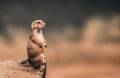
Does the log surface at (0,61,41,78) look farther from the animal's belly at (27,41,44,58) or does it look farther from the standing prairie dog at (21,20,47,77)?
the animal's belly at (27,41,44,58)

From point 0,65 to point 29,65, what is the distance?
3.29 ft

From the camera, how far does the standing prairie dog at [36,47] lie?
22.9 m

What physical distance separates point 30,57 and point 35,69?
1.47 ft

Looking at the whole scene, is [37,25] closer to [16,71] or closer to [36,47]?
[36,47]

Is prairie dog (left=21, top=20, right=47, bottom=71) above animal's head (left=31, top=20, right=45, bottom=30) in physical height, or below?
below

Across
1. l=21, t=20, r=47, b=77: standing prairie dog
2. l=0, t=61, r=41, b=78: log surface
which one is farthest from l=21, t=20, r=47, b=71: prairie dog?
l=0, t=61, r=41, b=78: log surface

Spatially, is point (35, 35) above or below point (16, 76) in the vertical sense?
above

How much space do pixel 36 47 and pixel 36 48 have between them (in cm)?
4

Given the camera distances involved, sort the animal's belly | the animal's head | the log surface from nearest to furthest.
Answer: the log surface, the animal's belly, the animal's head

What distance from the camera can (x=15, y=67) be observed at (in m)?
23.1

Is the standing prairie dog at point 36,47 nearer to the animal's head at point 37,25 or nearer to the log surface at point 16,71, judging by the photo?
the animal's head at point 37,25

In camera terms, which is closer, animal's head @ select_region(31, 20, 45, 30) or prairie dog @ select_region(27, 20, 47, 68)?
prairie dog @ select_region(27, 20, 47, 68)

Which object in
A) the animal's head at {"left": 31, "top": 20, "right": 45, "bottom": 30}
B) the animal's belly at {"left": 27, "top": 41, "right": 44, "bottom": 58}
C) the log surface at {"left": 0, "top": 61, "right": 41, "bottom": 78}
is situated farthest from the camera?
the animal's head at {"left": 31, "top": 20, "right": 45, "bottom": 30}

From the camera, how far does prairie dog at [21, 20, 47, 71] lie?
22.9 m
